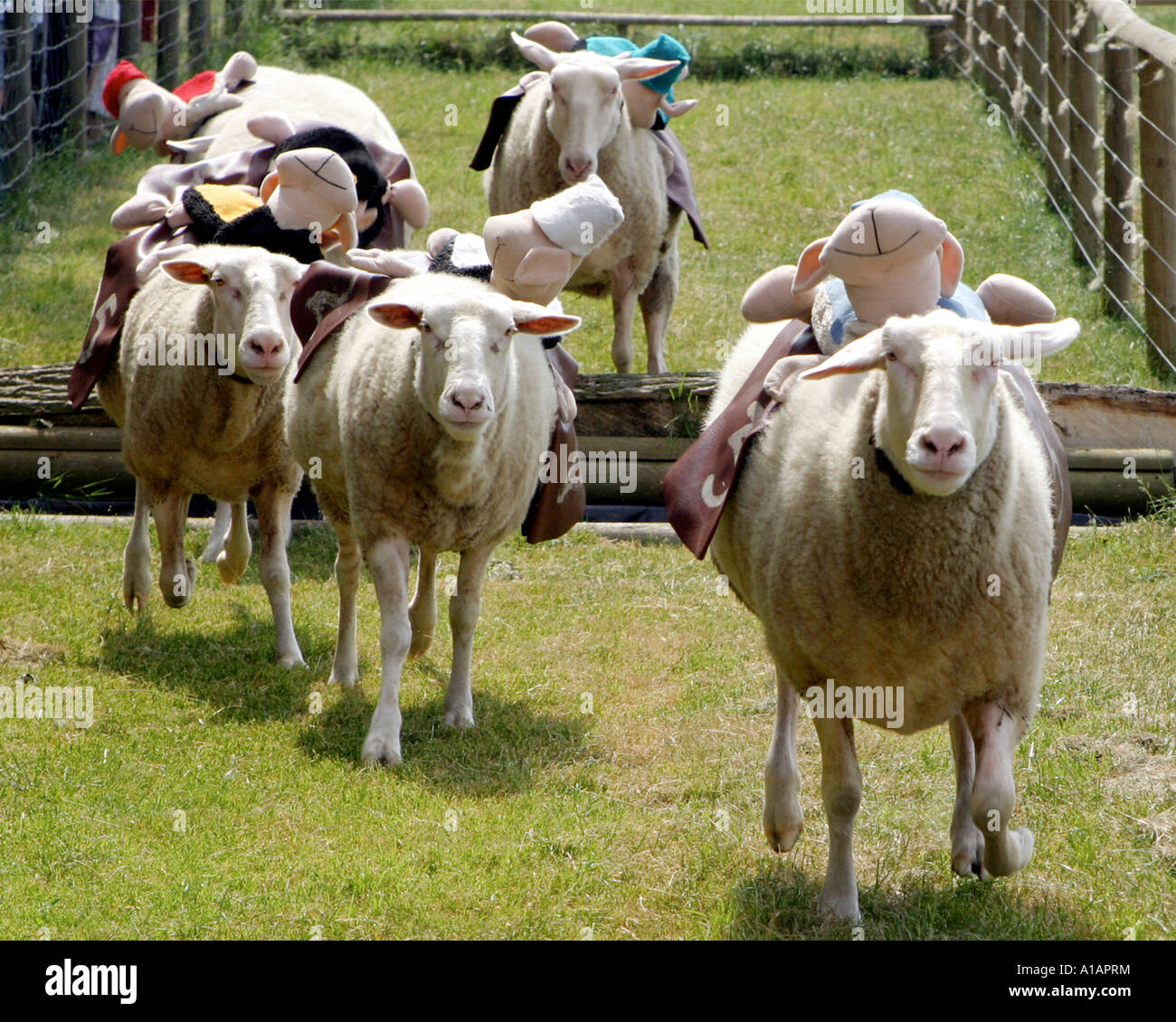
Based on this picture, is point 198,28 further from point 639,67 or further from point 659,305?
point 639,67

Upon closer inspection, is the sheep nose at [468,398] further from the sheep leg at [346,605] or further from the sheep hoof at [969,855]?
the sheep hoof at [969,855]

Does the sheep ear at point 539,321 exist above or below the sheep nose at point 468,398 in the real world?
above

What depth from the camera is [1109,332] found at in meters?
8.59

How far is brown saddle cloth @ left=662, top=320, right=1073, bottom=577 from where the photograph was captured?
387 cm

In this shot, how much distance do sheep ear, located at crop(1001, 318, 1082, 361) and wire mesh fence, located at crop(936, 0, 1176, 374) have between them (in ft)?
13.4

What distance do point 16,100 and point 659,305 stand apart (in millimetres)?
5721

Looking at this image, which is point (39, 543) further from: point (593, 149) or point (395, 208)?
point (593, 149)

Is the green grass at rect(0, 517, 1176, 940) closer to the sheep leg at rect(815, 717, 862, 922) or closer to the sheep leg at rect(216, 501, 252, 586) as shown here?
the sheep leg at rect(815, 717, 862, 922)

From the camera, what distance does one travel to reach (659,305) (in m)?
8.25

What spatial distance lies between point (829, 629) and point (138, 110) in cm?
495

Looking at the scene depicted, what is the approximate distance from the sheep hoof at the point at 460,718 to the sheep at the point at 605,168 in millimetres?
3041

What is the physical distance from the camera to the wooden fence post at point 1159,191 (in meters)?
7.45

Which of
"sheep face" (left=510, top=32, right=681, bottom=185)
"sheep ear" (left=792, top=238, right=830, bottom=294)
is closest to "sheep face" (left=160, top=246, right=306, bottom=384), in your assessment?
"sheep ear" (left=792, top=238, right=830, bottom=294)

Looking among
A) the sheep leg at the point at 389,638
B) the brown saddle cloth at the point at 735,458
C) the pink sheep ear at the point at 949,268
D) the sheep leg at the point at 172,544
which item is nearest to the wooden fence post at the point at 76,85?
the sheep leg at the point at 172,544
